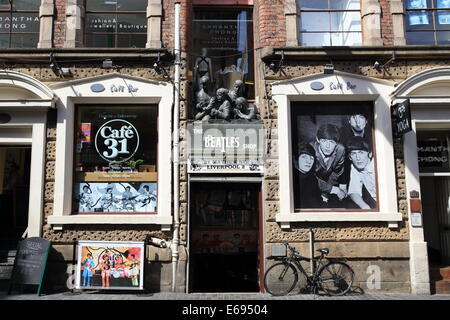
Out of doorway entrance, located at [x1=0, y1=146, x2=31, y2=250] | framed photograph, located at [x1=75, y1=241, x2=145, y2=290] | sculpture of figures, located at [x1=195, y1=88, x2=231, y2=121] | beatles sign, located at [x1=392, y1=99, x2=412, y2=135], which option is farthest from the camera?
doorway entrance, located at [x1=0, y1=146, x2=31, y2=250]

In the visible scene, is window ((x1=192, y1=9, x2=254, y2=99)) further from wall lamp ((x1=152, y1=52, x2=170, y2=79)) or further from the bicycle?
the bicycle

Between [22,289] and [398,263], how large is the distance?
800 centimetres

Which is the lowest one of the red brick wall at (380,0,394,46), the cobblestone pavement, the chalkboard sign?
the cobblestone pavement

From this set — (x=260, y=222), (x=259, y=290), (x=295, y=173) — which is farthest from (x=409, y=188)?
(x=259, y=290)

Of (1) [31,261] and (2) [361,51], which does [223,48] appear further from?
(1) [31,261]

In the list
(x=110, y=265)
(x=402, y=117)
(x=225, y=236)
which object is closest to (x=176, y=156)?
(x=225, y=236)

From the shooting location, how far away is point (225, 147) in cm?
937

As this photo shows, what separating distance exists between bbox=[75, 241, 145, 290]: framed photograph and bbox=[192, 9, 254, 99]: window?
13.5ft

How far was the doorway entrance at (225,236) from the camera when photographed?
30.7 ft

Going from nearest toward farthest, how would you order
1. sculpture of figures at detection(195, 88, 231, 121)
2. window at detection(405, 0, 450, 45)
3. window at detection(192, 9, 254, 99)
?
sculpture of figures at detection(195, 88, 231, 121) < window at detection(405, 0, 450, 45) < window at detection(192, 9, 254, 99)

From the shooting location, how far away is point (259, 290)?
917 centimetres

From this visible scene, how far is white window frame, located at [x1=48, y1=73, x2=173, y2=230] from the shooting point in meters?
9.04

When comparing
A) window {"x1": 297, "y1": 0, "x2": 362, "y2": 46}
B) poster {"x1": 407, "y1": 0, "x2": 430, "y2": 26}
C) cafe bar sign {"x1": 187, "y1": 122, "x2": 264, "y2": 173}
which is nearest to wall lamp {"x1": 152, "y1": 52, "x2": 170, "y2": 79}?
cafe bar sign {"x1": 187, "y1": 122, "x2": 264, "y2": 173}

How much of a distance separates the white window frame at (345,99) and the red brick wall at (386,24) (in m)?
1.07
